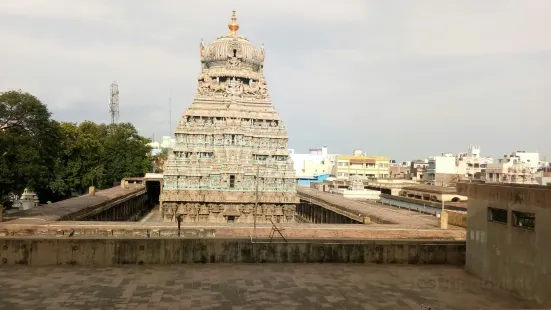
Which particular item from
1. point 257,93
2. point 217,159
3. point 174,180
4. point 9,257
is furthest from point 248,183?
point 9,257

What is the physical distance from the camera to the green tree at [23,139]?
28.2 meters

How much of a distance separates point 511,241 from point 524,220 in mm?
853

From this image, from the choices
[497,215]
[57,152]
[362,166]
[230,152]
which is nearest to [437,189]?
[230,152]

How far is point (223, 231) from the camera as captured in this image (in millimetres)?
28109

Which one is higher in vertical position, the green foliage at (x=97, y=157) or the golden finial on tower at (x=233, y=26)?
the golden finial on tower at (x=233, y=26)

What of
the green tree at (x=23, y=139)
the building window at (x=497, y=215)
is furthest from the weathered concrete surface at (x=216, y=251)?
the green tree at (x=23, y=139)

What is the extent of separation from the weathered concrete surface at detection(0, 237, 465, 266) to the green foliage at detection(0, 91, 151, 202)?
40.9 ft

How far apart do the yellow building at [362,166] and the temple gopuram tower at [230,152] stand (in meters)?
61.3

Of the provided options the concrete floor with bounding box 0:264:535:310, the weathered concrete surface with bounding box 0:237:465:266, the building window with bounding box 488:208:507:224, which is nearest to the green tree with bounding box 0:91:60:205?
the weathered concrete surface with bounding box 0:237:465:266

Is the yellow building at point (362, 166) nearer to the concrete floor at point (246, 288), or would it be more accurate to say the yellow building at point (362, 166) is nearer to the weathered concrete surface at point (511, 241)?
the weathered concrete surface at point (511, 241)

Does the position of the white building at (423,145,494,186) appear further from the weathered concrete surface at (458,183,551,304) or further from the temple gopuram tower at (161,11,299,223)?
the weathered concrete surface at (458,183,551,304)

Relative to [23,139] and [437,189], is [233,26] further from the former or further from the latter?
[23,139]

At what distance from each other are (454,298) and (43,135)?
25859 mm

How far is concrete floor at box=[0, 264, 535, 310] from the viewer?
13523 mm
